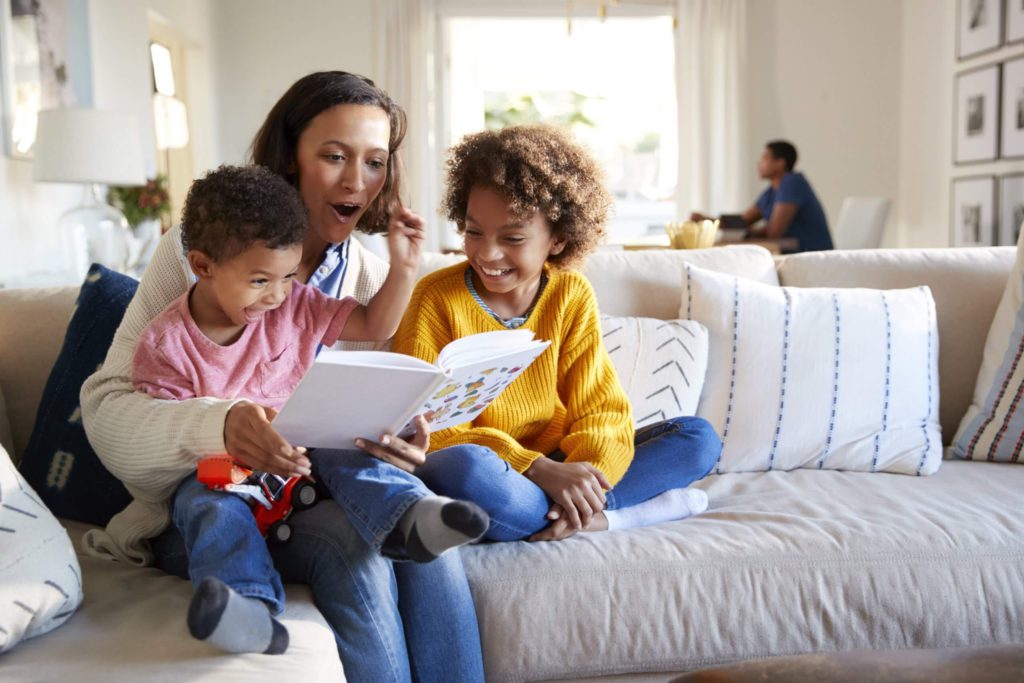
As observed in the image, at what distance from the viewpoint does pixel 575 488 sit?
161cm

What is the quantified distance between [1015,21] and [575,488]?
4.70 m

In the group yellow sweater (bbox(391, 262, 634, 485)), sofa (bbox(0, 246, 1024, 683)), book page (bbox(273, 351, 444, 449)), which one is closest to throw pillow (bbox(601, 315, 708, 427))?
yellow sweater (bbox(391, 262, 634, 485))

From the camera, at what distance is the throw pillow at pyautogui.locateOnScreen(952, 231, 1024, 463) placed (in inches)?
81.0

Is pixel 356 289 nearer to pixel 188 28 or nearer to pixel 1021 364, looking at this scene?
pixel 1021 364

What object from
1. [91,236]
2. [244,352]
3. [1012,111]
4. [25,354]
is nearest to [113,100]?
[91,236]

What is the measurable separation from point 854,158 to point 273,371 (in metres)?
6.14

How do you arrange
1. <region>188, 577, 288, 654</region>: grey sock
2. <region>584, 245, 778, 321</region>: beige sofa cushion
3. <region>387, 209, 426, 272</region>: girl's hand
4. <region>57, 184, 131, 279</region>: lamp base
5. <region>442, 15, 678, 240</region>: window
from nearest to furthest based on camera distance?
1. <region>188, 577, 288, 654</region>: grey sock
2. <region>387, 209, 426, 272</region>: girl's hand
3. <region>584, 245, 778, 321</region>: beige sofa cushion
4. <region>57, 184, 131, 279</region>: lamp base
5. <region>442, 15, 678, 240</region>: window

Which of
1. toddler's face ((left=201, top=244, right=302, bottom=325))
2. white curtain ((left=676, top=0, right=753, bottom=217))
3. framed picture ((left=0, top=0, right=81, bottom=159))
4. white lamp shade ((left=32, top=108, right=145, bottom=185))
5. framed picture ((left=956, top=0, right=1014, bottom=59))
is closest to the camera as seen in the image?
toddler's face ((left=201, top=244, right=302, bottom=325))

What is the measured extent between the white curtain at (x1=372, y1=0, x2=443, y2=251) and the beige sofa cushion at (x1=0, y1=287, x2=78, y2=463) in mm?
4808

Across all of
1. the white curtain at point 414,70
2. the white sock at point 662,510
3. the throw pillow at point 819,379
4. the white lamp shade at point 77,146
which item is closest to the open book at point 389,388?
the white sock at point 662,510

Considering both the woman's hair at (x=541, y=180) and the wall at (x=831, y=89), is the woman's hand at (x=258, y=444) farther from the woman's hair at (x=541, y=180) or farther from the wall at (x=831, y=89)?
the wall at (x=831, y=89)

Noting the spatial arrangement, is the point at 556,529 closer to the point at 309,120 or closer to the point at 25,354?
the point at 309,120

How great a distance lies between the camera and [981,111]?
18.1 feet

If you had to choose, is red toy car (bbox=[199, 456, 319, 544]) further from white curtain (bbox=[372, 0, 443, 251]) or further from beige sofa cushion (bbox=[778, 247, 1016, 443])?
white curtain (bbox=[372, 0, 443, 251])
